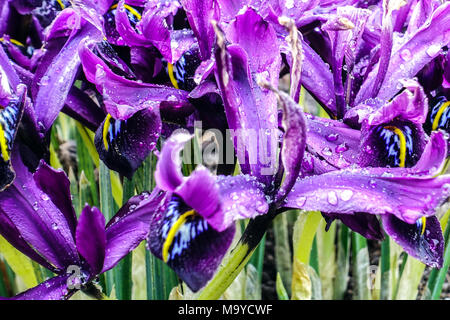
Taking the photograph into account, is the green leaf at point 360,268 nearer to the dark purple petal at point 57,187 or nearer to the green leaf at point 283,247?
the green leaf at point 283,247

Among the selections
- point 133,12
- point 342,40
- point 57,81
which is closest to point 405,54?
point 342,40

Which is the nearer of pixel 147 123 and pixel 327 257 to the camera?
pixel 147 123

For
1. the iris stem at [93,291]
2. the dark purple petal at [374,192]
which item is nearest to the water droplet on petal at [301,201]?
the dark purple petal at [374,192]

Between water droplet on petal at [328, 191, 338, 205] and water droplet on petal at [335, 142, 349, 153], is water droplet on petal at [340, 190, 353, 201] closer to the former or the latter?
water droplet on petal at [328, 191, 338, 205]

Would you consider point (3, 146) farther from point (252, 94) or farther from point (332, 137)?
point (332, 137)

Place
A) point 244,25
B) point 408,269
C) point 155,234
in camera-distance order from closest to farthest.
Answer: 1. point 155,234
2. point 244,25
3. point 408,269

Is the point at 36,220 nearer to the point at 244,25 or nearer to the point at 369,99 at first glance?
the point at 244,25


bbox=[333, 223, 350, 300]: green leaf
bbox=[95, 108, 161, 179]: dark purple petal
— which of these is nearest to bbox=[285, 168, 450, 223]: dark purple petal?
bbox=[95, 108, 161, 179]: dark purple petal
